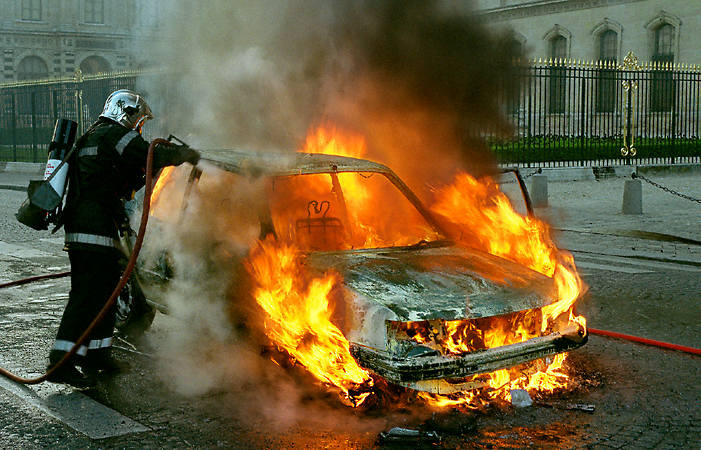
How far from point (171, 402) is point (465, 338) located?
5.61 ft

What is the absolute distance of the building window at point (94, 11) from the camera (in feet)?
174

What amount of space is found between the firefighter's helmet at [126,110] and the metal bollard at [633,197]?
407 inches

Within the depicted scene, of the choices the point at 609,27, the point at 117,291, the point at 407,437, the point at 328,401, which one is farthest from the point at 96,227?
A: the point at 609,27

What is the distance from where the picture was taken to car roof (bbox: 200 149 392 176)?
5.33m

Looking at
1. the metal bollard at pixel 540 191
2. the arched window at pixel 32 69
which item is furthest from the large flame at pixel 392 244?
the arched window at pixel 32 69

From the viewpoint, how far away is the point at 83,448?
13.2 ft

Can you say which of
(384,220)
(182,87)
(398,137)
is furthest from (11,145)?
(384,220)

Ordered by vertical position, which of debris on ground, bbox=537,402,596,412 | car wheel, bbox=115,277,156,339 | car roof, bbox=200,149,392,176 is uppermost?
car roof, bbox=200,149,392,176

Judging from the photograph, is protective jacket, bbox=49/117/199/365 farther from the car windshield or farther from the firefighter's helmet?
the car windshield

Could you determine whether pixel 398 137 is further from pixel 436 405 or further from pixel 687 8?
pixel 687 8

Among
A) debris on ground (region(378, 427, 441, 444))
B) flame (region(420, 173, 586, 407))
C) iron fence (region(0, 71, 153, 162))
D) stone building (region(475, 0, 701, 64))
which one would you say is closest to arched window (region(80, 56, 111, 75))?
stone building (region(475, 0, 701, 64))

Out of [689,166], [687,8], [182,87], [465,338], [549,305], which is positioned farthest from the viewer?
[687,8]

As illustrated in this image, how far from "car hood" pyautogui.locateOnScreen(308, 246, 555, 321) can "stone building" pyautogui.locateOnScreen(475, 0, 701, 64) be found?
30.9 meters

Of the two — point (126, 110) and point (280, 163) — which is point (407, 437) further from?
point (126, 110)
